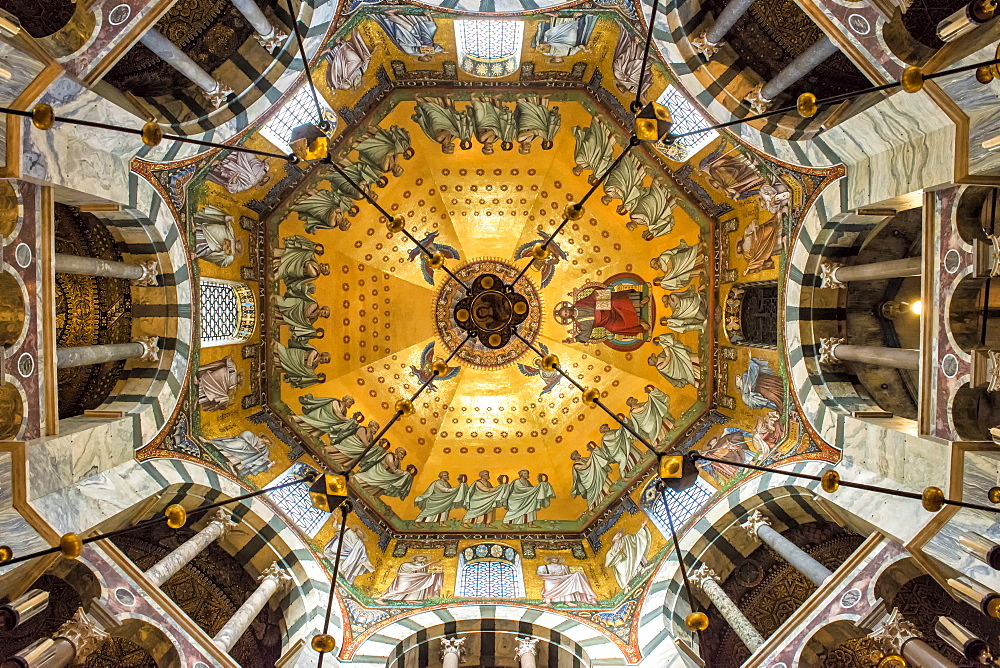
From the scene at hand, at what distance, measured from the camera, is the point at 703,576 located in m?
12.0

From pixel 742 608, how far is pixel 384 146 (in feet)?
40.7

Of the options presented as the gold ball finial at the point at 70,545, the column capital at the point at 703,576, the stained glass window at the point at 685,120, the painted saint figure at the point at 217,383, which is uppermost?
the stained glass window at the point at 685,120

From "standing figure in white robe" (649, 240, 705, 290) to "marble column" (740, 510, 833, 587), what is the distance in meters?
5.47

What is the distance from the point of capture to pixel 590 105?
525 inches

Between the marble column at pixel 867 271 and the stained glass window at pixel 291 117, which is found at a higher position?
the stained glass window at pixel 291 117

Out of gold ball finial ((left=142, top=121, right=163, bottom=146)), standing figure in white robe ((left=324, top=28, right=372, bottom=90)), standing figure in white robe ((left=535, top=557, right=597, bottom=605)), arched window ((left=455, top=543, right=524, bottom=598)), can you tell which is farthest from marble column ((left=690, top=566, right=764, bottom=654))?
→ standing figure in white robe ((left=324, top=28, right=372, bottom=90))

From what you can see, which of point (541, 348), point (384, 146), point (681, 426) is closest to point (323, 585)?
point (541, 348)

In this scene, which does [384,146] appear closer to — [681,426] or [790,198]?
[790,198]

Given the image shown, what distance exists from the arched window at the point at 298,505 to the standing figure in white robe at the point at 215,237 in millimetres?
4927

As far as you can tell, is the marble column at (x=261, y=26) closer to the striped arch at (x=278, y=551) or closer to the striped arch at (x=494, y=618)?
the striped arch at (x=278, y=551)

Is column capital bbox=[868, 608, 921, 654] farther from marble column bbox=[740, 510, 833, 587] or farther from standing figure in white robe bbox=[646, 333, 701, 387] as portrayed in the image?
standing figure in white robe bbox=[646, 333, 701, 387]

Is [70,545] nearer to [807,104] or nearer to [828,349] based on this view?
[807,104]

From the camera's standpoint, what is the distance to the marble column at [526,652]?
11719 millimetres

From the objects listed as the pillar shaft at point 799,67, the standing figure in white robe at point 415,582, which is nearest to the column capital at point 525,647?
the standing figure in white robe at point 415,582
